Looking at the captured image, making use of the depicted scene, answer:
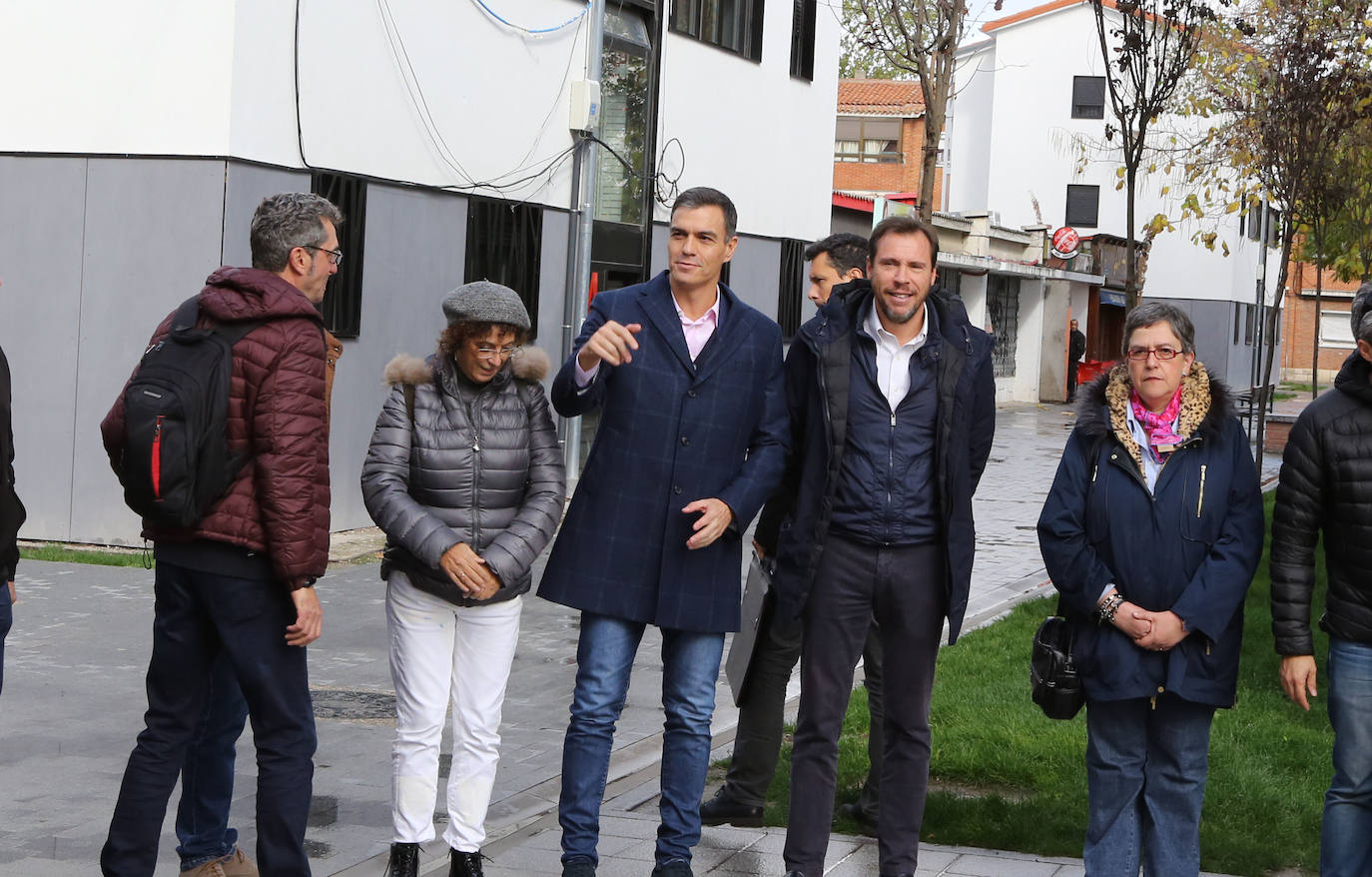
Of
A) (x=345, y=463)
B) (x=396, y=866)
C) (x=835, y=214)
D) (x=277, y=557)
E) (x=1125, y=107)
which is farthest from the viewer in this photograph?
(x=835, y=214)

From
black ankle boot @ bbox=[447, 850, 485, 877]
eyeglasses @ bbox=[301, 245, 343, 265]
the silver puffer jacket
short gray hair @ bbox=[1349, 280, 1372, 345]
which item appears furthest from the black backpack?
short gray hair @ bbox=[1349, 280, 1372, 345]

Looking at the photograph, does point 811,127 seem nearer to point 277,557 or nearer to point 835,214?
point 835,214

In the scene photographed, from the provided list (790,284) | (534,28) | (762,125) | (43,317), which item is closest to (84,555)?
(43,317)

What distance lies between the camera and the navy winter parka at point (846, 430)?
16.6ft

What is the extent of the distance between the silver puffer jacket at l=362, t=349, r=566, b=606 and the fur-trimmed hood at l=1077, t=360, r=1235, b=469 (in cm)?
165

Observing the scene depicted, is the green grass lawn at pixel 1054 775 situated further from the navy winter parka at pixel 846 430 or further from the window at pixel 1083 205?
the window at pixel 1083 205

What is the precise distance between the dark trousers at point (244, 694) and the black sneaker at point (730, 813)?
5.71 feet

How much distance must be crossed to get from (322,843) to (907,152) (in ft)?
169

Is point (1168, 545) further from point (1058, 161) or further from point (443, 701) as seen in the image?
point (1058, 161)

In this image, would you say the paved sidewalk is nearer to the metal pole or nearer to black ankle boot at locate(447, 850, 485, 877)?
black ankle boot at locate(447, 850, 485, 877)

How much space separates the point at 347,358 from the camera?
46.2 feet

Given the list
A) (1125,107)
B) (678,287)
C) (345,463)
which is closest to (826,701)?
(678,287)

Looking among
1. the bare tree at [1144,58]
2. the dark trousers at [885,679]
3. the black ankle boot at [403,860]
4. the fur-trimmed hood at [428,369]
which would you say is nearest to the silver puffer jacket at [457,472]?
the fur-trimmed hood at [428,369]

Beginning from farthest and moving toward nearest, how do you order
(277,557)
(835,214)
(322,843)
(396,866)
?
(835,214) → (322,843) → (396,866) → (277,557)
